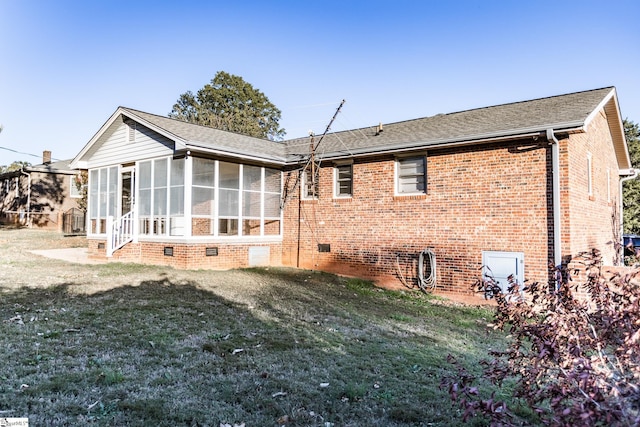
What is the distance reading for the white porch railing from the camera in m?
12.1

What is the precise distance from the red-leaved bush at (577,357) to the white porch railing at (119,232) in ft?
38.1

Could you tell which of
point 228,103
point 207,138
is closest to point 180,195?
point 207,138

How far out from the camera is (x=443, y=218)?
1014 cm

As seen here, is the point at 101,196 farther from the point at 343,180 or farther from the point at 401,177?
the point at 401,177

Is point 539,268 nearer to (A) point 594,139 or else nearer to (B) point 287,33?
(A) point 594,139

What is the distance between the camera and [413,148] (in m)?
10.4

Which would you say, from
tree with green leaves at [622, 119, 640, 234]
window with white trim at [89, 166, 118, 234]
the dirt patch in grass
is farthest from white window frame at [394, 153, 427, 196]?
tree with green leaves at [622, 119, 640, 234]

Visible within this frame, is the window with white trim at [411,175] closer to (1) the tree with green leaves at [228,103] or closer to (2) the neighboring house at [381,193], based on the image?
(2) the neighboring house at [381,193]

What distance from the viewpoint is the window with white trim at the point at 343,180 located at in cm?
1203

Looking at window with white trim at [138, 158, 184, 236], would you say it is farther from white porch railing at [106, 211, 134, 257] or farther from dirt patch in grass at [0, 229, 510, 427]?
dirt patch in grass at [0, 229, 510, 427]

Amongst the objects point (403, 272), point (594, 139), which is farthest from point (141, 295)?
point (594, 139)

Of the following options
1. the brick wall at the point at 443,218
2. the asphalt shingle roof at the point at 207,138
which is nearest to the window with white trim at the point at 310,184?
the brick wall at the point at 443,218

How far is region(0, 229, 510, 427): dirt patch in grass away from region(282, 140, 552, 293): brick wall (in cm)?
157

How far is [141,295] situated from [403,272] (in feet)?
20.0
